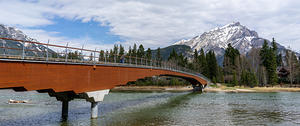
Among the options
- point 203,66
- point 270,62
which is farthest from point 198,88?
point 270,62

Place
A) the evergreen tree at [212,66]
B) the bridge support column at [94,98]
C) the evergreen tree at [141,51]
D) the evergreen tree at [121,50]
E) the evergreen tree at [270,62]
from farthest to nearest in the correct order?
1. the evergreen tree at [121,50]
2. the evergreen tree at [141,51]
3. the evergreen tree at [212,66]
4. the evergreen tree at [270,62]
5. the bridge support column at [94,98]

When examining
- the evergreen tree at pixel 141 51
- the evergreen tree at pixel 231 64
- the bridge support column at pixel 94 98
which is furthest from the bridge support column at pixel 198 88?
the bridge support column at pixel 94 98

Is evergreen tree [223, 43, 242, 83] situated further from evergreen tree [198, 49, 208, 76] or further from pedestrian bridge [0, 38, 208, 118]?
pedestrian bridge [0, 38, 208, 118]

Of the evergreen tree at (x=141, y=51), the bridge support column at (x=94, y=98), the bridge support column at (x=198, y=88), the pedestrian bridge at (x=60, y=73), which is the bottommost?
the bridge support column at (x=198, y=88)

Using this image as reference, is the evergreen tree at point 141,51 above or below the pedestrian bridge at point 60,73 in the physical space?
above

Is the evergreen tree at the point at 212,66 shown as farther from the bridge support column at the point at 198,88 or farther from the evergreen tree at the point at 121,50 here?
the evergreen tree at the point at 121,50

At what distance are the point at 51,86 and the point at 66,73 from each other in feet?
6.54

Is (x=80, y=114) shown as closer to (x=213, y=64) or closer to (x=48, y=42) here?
(x=48, y=42)

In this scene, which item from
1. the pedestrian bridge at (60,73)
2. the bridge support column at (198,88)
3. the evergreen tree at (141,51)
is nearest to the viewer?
the pedestrian bridge at (60,73)

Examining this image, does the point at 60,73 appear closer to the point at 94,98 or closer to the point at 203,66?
the point at 94,98

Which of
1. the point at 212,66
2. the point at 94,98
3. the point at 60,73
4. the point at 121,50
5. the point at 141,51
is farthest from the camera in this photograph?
the point at 121,50

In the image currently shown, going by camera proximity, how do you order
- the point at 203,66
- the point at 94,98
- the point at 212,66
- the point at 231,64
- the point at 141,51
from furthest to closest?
the point at 141,51, the point at 203,66, the point at 231,64, the point at 212,66, the point at 94,98

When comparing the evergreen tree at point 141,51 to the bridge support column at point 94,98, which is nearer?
the bridge support column at point 94,98

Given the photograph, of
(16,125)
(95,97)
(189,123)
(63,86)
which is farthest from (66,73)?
(189,123)
